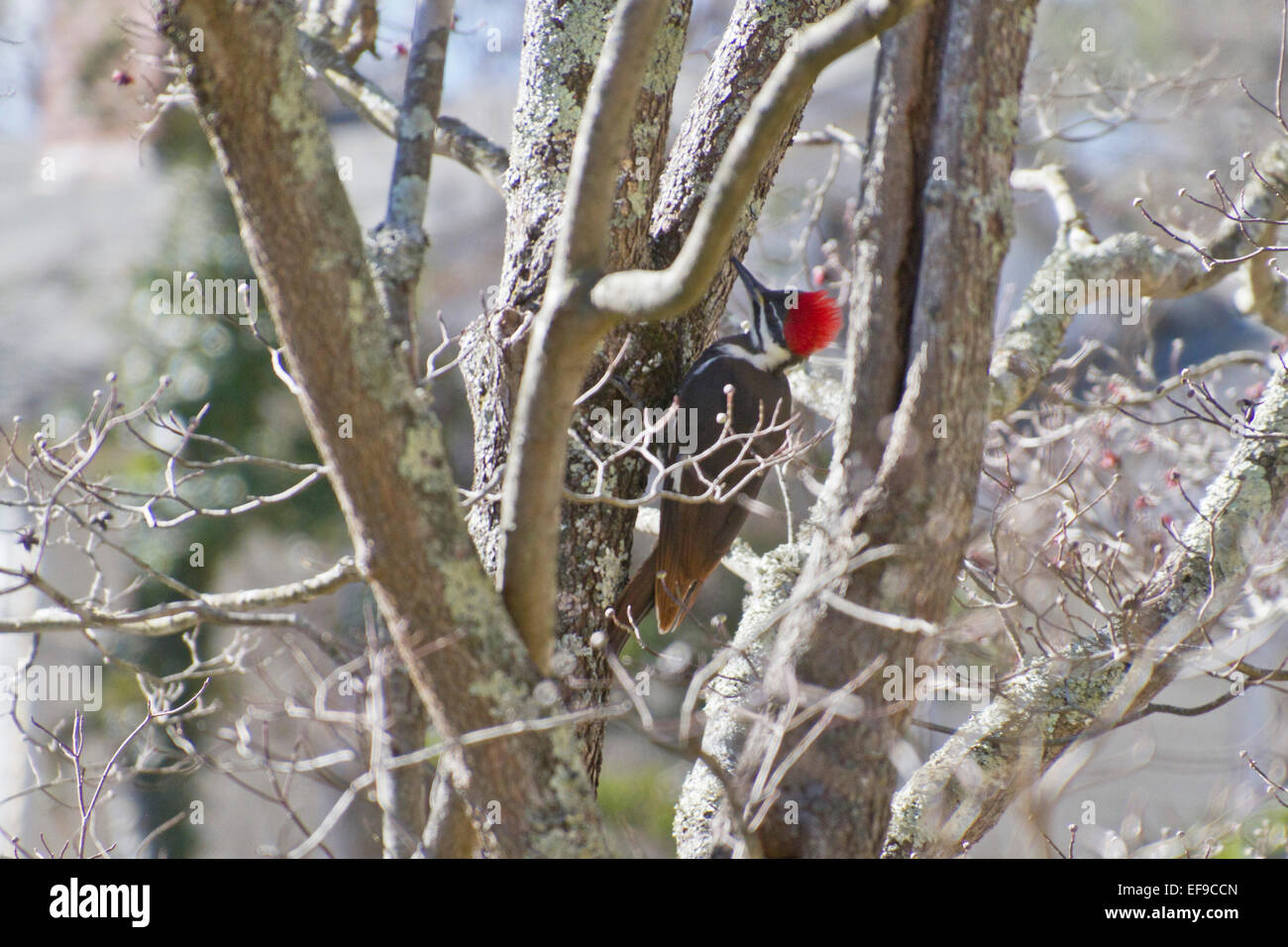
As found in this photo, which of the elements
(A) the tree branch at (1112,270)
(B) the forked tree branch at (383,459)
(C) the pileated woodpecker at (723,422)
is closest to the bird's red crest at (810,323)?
(C) the pileated woodpecker at (723,422)

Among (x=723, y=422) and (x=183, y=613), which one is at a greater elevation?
(x=723, y=422)

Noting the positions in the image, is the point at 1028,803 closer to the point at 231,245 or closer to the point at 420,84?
the point at 420,84

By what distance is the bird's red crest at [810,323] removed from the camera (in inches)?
137

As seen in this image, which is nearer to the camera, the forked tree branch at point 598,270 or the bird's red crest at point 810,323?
the forked tree branch at point 598,270

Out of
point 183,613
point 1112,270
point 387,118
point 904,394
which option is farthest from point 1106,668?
point 387,118

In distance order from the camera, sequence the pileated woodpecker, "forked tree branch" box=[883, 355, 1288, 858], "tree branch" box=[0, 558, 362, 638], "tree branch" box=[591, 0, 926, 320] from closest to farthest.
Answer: "tree branch" box=[591, 0, 926, 320], "tree branch" box=[0, 558, 362, 638], "forked tree branch" box=[883, 355, 1288, 858], the pileated woodpecker

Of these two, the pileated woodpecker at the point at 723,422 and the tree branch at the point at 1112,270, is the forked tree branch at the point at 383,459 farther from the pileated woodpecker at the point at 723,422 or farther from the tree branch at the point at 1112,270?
the tree branch at the point at 1112,270

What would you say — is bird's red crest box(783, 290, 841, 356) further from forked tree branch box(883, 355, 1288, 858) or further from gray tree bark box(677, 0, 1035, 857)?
gray tree bark box(677, 0, 1035, 857)

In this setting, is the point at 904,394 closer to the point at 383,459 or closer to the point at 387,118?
the point at 383,459

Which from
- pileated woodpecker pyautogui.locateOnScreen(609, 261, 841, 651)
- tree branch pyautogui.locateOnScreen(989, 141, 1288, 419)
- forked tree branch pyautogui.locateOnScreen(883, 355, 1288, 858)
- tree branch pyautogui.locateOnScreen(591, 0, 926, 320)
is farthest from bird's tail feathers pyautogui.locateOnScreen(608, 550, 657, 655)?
tree branch pyautogui.locateOnScreen(591, 0, 926, 320)

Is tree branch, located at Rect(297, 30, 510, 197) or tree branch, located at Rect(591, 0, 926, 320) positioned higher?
tree branch, located at Rect(297, 30, 510, 197)

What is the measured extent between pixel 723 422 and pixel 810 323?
569mm

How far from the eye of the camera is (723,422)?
10.2 feet

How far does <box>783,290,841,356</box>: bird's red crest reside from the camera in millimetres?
3471
